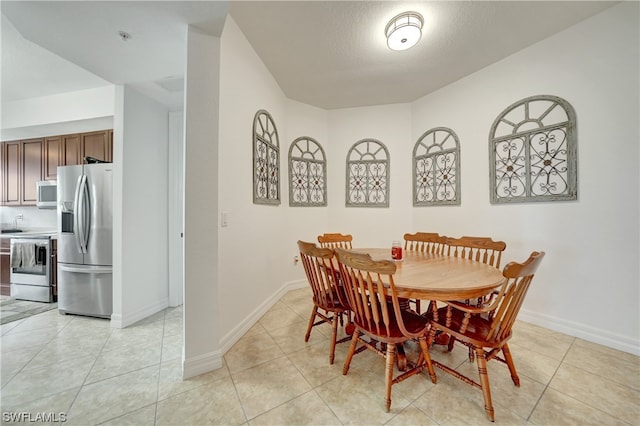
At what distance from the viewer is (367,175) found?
3.67 metres

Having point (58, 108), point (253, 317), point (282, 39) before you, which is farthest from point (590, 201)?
point (58, 108)

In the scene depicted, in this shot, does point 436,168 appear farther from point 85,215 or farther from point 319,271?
point 85,215

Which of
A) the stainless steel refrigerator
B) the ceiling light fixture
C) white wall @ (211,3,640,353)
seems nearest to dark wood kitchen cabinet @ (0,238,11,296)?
the stainless steel refrigerator

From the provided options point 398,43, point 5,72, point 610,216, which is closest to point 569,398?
point 610,216

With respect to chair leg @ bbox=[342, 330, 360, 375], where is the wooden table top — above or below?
above

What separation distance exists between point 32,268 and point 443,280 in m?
4.83

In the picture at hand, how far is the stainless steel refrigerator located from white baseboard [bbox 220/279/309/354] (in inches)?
62.8

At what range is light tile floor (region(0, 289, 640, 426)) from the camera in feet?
4.28

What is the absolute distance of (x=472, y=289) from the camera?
1.28m

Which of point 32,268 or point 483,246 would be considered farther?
point 32,268

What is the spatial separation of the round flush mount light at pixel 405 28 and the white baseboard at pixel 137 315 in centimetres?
372

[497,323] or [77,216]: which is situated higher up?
[77,216]

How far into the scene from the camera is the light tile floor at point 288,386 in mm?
1305

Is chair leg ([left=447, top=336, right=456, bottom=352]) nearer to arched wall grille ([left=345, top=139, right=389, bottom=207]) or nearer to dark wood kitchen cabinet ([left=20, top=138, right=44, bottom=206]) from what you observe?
arched wall grille ([left=345, top=139, right=389, bottom=207])
